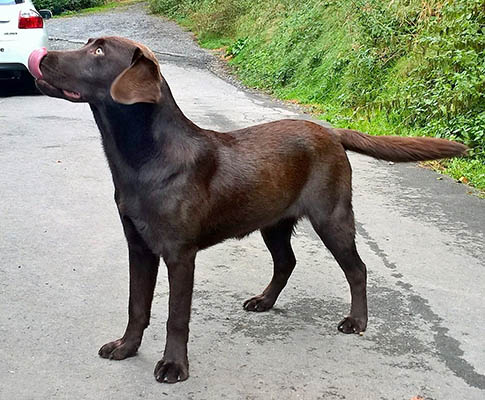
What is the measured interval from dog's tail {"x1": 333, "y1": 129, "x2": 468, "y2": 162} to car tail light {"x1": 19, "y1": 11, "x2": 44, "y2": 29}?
866 centimetres

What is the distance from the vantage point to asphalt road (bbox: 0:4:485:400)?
12.4 ft

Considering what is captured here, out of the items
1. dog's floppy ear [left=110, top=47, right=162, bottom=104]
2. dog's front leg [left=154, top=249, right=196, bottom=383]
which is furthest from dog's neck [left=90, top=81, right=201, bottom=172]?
dog's front leg [left=154, top=249, right=196, bottom=383]

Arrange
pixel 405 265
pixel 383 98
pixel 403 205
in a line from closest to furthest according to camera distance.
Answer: pixel 405 265 < pixel 403 205 < pixel 383 98

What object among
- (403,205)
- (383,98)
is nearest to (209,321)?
(403,205)

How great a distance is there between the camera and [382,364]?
13.1 ft

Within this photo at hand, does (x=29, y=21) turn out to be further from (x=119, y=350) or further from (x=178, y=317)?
(x=178, y=317)

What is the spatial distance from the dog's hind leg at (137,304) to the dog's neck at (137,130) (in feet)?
1.72

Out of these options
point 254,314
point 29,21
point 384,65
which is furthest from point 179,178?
A: point 29,21

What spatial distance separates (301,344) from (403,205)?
3.11 meters

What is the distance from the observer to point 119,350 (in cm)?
396

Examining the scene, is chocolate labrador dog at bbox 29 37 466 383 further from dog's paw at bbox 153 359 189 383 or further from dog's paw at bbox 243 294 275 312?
dog's paw at bbox 243 294 275 312

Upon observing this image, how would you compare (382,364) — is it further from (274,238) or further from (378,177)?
(378,177)

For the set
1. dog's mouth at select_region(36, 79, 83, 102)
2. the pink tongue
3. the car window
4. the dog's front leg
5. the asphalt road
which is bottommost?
the car window

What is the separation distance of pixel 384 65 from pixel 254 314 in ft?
26.5
